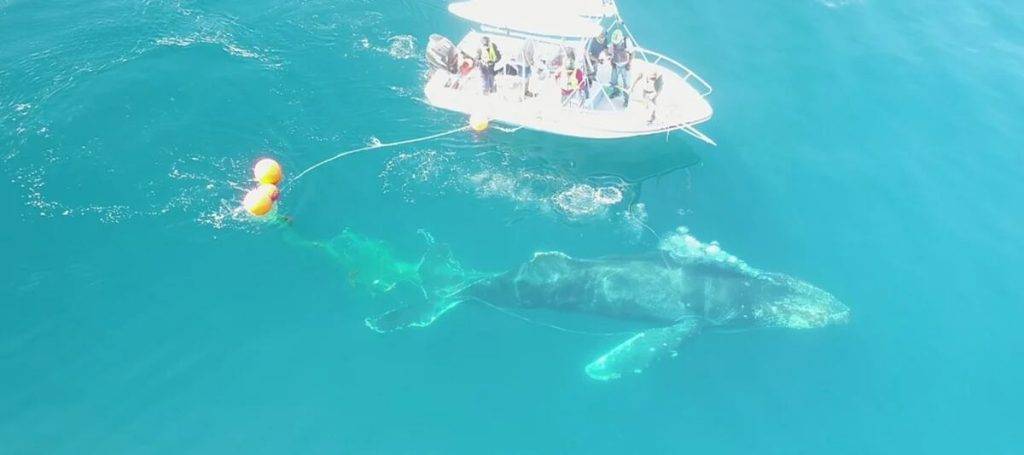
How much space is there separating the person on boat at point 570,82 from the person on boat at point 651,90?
2.74 metres

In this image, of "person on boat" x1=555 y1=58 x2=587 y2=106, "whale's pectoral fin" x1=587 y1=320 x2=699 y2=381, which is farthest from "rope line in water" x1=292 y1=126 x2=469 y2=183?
"whale's pectoral fin" x1=587 y1=320 x2=699 y2=381

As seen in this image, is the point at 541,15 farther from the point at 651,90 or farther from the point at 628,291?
the point at 628,291

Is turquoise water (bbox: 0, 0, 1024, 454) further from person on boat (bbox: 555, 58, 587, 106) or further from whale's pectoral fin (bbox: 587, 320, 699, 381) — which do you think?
person on boat (bbox: 555, 58, 587, 106)

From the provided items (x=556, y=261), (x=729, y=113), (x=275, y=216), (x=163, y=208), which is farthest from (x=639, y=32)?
(x=163, y=208)

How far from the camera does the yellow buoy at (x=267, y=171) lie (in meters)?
32.3

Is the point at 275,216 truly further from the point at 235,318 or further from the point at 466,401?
the point at 466,401

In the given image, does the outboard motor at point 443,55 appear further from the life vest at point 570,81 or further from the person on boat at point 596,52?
the person on boat at point 596,52

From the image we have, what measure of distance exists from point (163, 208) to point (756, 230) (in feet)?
89.4

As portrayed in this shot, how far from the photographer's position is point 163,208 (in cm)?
3294

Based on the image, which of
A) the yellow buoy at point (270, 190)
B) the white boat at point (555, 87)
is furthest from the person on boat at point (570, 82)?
the yellow buoy at point (270, 190)

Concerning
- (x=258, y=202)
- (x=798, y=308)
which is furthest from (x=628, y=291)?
(x=258, y=202)

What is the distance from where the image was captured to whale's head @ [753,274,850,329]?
32.9 m

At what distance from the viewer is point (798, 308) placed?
33.2 m

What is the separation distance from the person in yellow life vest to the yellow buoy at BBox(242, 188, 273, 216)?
12611mm
